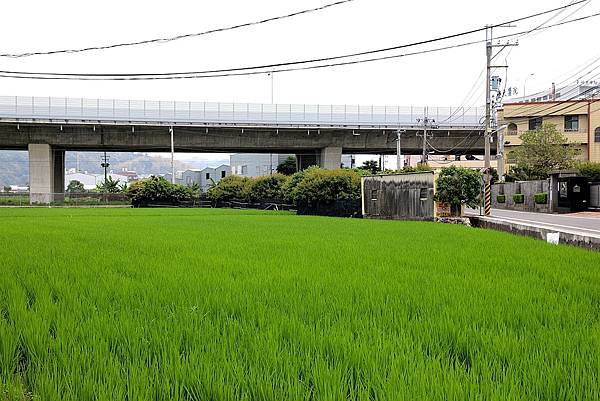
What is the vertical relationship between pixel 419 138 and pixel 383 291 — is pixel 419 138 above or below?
above

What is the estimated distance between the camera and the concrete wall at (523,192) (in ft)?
105

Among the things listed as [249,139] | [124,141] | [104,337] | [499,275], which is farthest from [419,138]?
[104,337]

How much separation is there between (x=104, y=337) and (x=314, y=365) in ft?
4.92

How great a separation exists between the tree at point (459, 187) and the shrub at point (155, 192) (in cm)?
2854

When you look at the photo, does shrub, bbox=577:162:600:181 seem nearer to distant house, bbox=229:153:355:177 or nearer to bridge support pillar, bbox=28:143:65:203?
bridge support pillar, bbox=28:143:65:203

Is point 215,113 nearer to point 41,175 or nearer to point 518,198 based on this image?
point 41,175

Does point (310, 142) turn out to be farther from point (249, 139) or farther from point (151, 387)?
point (151, 387)

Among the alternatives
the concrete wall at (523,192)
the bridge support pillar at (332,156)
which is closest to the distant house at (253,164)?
the bridge support pillar at (332,156)

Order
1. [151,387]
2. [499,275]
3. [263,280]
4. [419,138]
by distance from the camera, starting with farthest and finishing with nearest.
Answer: [419,138], [499,275], [263,280], [151,387]

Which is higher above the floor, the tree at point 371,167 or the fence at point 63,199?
the tree at point 371,167

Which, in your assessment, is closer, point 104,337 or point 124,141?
point 104,337

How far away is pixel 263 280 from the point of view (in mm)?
6098

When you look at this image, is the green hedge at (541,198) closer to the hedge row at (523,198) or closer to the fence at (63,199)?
the hedge row at (523,198)

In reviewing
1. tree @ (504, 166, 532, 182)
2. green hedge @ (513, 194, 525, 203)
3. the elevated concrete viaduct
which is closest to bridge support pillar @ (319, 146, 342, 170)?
the elevated concrete viaduct
